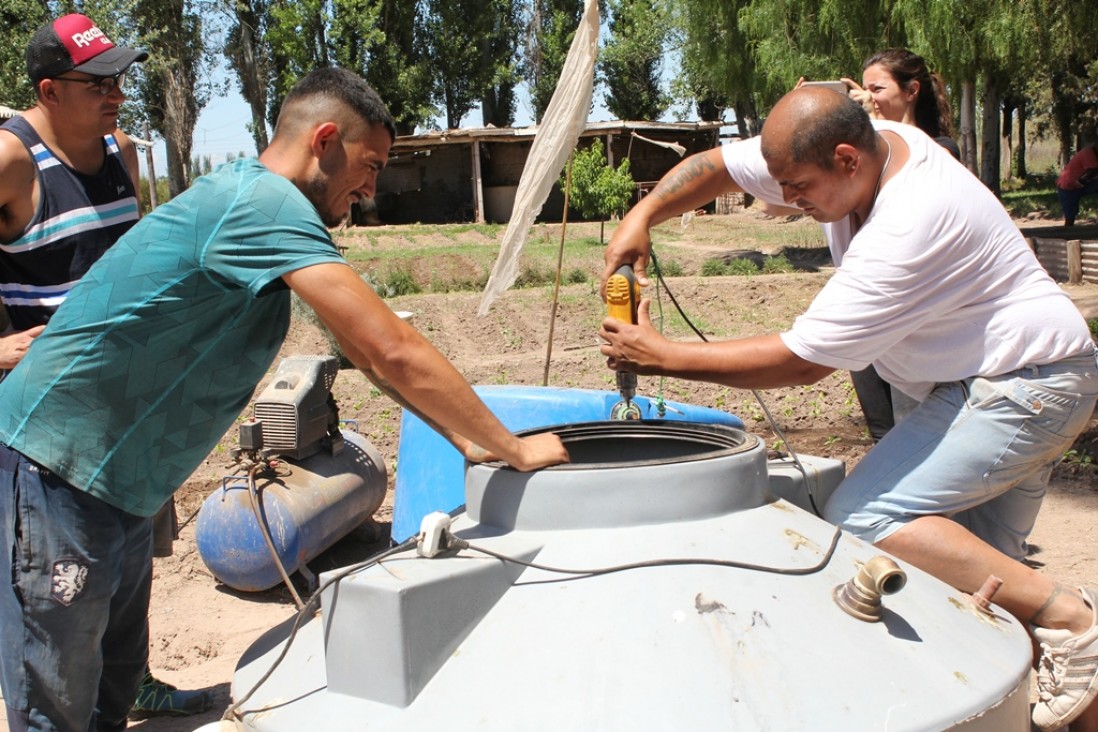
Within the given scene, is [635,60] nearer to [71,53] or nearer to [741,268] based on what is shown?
[741,268]

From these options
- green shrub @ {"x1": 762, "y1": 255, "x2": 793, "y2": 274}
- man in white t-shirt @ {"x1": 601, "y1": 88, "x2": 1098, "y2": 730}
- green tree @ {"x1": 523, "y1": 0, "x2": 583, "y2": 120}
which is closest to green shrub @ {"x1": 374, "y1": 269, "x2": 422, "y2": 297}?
green shrub @ {"x1": 762, "y1": 255, "x2": 793, "y2": 274}

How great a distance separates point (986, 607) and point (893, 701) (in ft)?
Result: 1.68

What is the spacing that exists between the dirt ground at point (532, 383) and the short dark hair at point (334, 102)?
7.02 feet

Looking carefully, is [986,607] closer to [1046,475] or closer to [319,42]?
[1046,475]

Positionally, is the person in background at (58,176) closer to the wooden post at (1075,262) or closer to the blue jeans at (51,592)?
the blue jeans at (51,592)

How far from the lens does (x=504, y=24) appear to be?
122ft

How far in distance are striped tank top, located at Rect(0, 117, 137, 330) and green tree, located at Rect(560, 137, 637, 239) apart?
19.9m

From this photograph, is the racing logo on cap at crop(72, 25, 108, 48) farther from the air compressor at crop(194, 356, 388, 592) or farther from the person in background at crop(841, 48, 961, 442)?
the person in background at crop(841, 48, 961, 442)

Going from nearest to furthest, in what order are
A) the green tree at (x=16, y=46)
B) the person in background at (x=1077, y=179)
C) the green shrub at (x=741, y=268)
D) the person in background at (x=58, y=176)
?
1. the person in background at (x=58, y=176)
2. the green shrub at (x=741, y=268)
3. the person in background at (x=1077, y=179)
4. the green tree at (x=16, y=46)

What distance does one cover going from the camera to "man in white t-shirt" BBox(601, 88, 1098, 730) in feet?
7.23

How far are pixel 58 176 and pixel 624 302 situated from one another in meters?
1.75

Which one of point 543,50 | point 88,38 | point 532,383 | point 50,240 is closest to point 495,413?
point 50,240

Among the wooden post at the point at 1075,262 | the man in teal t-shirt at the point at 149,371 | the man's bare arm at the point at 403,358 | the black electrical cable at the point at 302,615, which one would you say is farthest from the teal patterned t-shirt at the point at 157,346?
the wooden post at the point at 1075,262

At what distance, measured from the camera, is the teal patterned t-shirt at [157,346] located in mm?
2137
